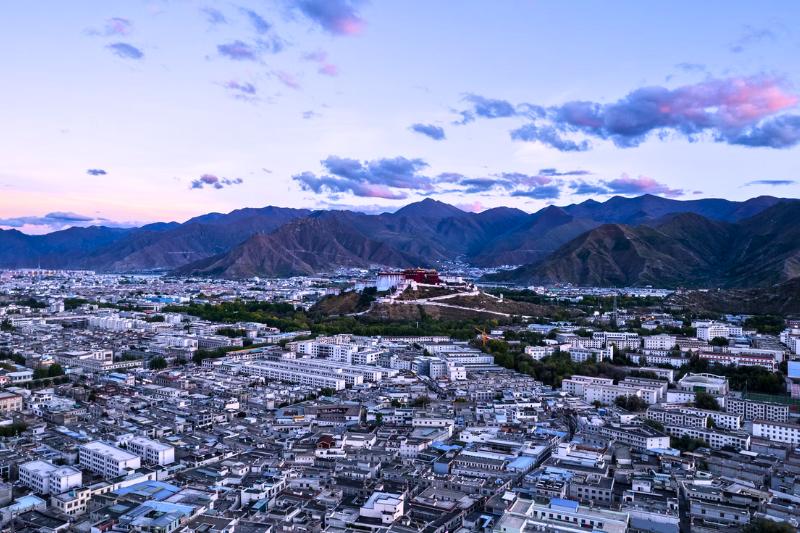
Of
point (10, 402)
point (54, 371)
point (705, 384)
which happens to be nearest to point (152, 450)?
point (10, 402)

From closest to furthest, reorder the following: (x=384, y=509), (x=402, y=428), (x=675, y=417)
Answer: (x=384, y=509), (x=402, y=428), (x=675, y=417)

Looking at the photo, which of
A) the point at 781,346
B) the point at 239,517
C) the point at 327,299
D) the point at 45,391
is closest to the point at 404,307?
the point at 327,299

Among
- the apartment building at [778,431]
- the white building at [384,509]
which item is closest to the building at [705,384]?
the apartment building at [778,431]

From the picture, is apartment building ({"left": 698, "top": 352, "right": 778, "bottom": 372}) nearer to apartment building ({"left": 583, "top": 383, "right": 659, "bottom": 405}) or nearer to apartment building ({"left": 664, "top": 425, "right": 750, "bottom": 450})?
apartment building ({"left": 583, "top": 383, "right": 659, "bottom": 405})

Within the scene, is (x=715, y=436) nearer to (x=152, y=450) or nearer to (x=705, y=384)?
(x=705, y=384)

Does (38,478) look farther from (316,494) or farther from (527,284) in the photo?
(527,284)

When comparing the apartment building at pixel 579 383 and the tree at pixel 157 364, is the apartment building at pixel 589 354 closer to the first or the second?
the apartment building at pixel 579 383
